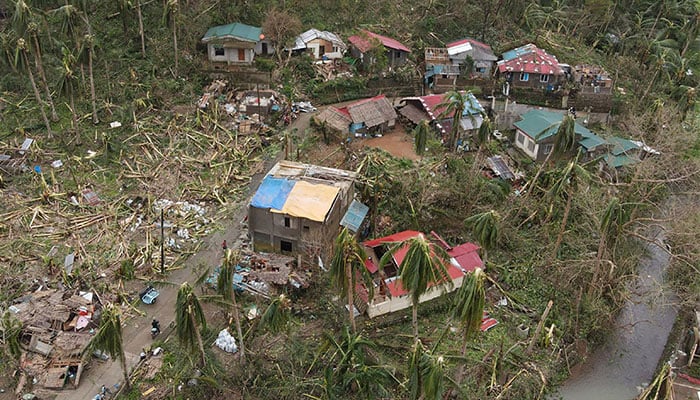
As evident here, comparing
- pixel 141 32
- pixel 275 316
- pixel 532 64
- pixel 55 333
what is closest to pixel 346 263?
pixel 275 316

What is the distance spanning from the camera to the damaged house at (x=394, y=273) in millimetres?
29422

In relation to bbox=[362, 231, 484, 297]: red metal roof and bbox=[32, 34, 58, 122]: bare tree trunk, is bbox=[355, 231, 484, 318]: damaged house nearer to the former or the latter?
bbox=[362, 231, 484, 297]: red metal roof

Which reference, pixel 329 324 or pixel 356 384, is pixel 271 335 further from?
pixel 356 384

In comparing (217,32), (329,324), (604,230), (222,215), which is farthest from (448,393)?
(217,32)

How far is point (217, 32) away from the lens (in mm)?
48531

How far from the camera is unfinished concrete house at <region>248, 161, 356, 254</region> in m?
30.9

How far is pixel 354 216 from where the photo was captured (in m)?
33.1

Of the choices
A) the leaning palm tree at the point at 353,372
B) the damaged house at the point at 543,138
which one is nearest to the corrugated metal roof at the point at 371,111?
the damaged house at the point at 543,138

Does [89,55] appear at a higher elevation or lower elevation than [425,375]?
higher

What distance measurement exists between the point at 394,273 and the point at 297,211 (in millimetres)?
6296

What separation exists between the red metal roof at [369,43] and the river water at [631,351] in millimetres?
26880

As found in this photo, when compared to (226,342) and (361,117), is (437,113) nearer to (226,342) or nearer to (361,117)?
(361,117)

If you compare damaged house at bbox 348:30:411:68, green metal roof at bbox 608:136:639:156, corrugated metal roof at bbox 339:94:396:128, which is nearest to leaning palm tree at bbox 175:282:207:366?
corrugated metal roof at bbox 339:94:396:128

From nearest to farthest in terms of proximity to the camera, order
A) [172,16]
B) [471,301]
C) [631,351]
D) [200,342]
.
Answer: [471,301], [200,342], [631,351], [172,16]
